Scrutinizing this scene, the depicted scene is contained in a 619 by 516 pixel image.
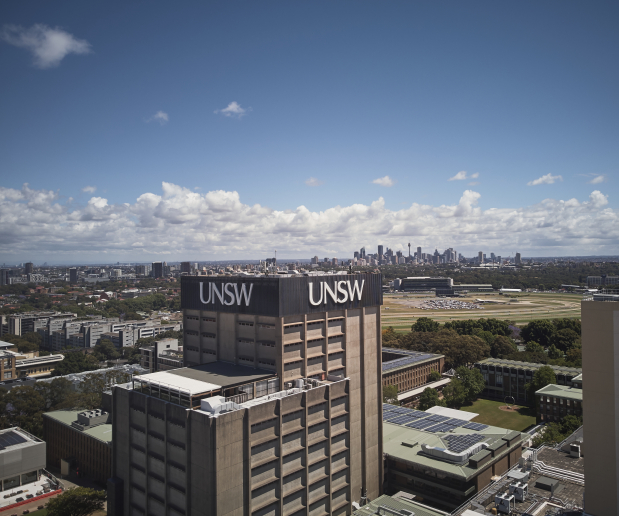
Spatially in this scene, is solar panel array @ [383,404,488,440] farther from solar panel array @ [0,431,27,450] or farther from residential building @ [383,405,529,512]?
solar panel array @ [0,431,27,450]

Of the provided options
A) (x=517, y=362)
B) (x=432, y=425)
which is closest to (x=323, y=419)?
(x=432, y=425)

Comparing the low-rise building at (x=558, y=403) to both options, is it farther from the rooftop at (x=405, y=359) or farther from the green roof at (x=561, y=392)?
the rooftop at (x=405, y=359)

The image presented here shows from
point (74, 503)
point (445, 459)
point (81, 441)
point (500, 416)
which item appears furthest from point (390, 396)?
point (74, 503)

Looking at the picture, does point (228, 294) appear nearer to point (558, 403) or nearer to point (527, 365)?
point (558, 403)

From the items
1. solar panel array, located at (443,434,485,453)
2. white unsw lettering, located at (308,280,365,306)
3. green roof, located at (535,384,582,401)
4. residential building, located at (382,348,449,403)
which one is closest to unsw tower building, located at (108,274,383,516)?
white unsw lettering, located at (308,280,365,306)

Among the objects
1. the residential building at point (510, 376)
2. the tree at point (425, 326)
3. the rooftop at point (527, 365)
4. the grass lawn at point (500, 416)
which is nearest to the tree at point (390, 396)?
the grass lawn at point (500, 416)

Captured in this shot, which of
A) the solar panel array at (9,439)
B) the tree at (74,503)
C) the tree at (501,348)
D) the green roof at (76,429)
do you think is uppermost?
the tree at (501,348)
